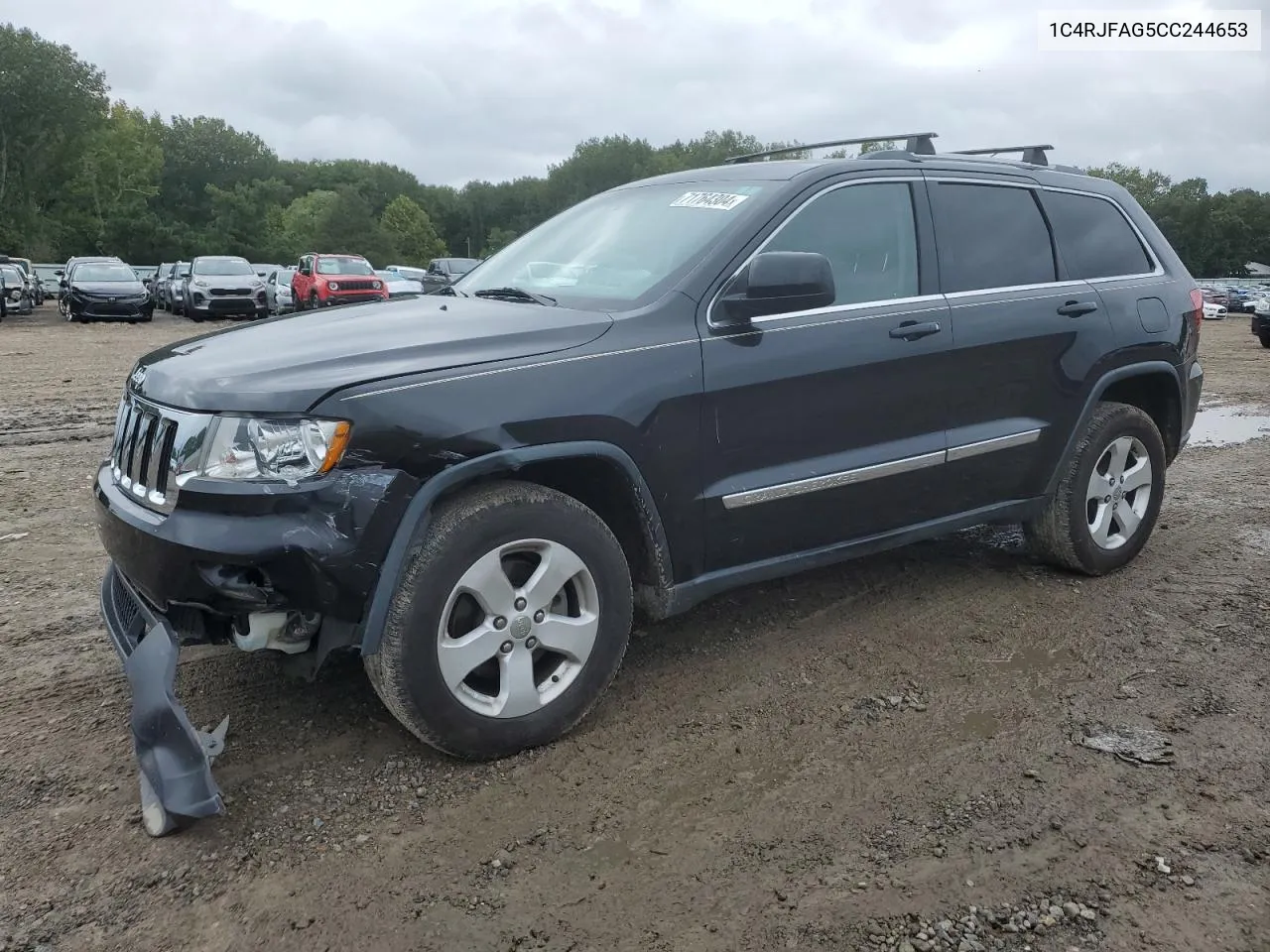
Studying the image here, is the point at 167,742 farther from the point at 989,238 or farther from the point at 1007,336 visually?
the point at 989,238

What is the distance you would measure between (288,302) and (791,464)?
26.3 meters

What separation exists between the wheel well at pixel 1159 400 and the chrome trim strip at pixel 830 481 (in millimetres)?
1456

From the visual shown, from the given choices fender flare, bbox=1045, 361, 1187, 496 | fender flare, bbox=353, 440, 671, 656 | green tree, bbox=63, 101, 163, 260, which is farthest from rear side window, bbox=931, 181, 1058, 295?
green tree, bbox=63, 101, 163, 260

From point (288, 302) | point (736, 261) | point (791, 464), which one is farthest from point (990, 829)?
point (288, 302)

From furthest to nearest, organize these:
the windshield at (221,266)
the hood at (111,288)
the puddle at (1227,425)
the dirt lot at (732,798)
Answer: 1. the windshield at (221,266)
2. the hood at (111,288)
3. the puddle at (1227,425)
4. the dirt lot at (732,798)

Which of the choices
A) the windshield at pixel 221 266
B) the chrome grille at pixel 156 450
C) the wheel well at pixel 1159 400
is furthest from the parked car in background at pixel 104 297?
the wheel well at pixel 1159 400

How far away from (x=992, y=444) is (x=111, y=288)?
80.0 ft

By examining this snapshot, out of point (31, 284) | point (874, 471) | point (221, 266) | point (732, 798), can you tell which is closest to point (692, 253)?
point (874, 471)

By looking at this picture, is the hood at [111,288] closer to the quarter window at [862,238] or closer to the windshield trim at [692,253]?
the windshield trim at [692,253]

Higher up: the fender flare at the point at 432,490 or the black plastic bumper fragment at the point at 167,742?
the fender flare at the point at 432,490

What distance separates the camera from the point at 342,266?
25281 millimetres

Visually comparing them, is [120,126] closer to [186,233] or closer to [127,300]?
[186,233]

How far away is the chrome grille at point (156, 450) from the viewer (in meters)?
2.78

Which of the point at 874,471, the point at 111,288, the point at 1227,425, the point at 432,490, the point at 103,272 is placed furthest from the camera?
the point at 103,272
